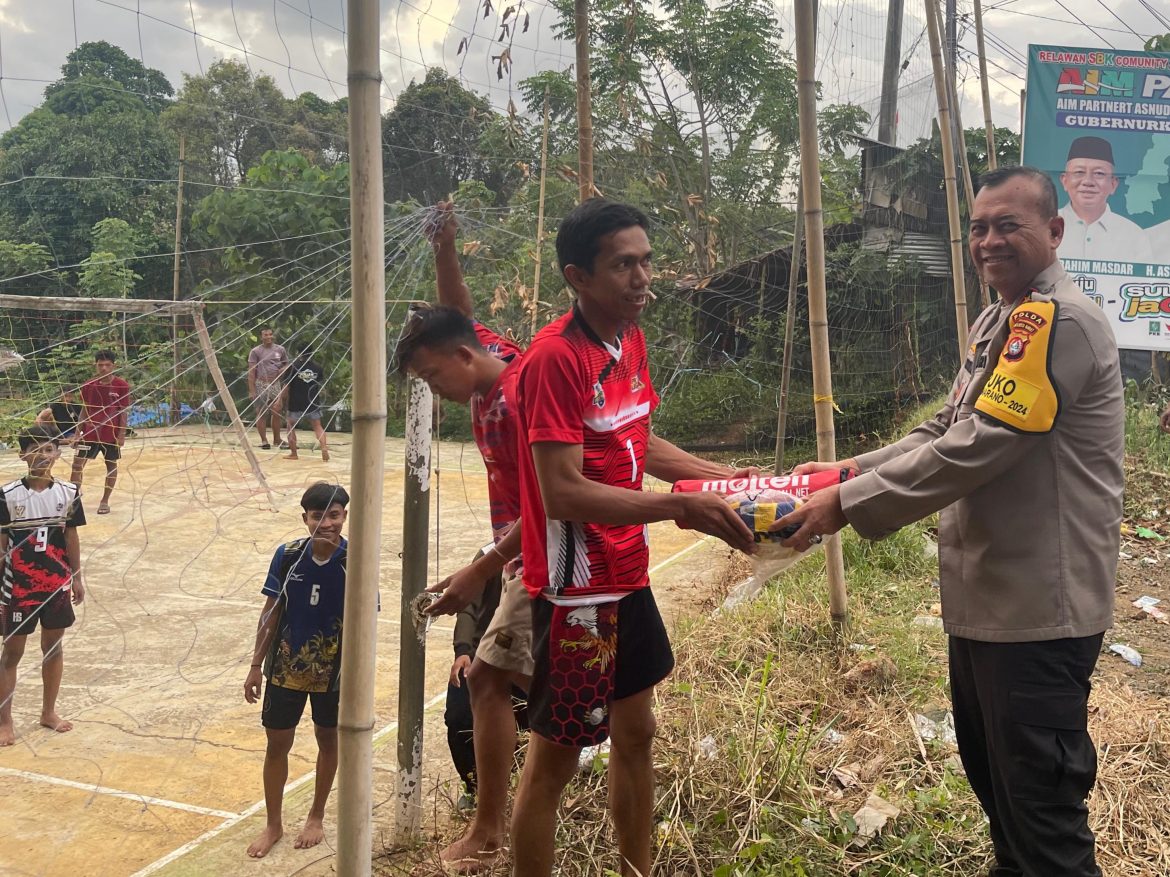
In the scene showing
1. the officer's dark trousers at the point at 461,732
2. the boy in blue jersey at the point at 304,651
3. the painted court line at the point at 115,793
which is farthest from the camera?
the painted court line at the point at 115,793

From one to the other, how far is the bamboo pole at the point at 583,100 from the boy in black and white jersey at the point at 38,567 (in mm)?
2560

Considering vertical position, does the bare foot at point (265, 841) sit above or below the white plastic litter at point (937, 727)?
below

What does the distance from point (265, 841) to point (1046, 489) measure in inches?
101

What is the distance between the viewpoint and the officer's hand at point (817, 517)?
2.26 meters

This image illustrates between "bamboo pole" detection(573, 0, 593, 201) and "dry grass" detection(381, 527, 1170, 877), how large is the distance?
1.95 metres

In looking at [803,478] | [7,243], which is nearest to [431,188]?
[7,243]

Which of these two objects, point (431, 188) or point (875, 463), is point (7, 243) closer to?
point (431, 188)

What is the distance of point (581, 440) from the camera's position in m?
2.08

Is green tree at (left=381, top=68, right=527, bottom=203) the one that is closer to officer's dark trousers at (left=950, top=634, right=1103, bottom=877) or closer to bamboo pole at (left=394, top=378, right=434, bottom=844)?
bamboo pole at (left=394, top=378, right=434, bottom=844)

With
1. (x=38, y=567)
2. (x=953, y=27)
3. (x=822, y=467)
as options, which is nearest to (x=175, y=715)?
(x=38, y=567)

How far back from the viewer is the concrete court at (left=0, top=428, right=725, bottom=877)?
10.8 feet

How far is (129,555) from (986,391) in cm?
710

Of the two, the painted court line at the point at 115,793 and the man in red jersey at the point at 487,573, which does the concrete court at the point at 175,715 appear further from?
the man in red jersey at the point at 487,573

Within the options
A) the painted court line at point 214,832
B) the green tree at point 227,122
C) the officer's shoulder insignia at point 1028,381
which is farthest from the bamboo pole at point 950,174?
the green tree at point 227,122
